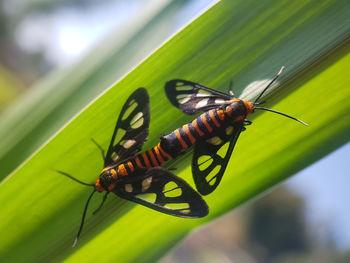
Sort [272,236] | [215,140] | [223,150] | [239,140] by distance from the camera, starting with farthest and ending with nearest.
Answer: [272,236] < [215,140] < [223,150] < [239,140]

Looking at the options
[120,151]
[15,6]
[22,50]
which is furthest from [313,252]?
[22,50]

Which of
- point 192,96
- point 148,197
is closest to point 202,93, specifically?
point 192,96

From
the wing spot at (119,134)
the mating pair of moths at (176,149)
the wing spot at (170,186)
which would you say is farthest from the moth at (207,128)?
the wing spot at (119,134)

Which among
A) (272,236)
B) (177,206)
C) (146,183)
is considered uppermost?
(146,183)

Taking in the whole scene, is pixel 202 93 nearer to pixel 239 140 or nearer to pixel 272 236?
pixel 239 140

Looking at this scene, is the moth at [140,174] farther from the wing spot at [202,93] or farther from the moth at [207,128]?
the wing spot at [202,93]

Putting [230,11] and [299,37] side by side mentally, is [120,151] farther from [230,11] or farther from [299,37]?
[299,37]

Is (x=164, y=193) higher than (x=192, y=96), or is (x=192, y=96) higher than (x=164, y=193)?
(x=192, y=96)
